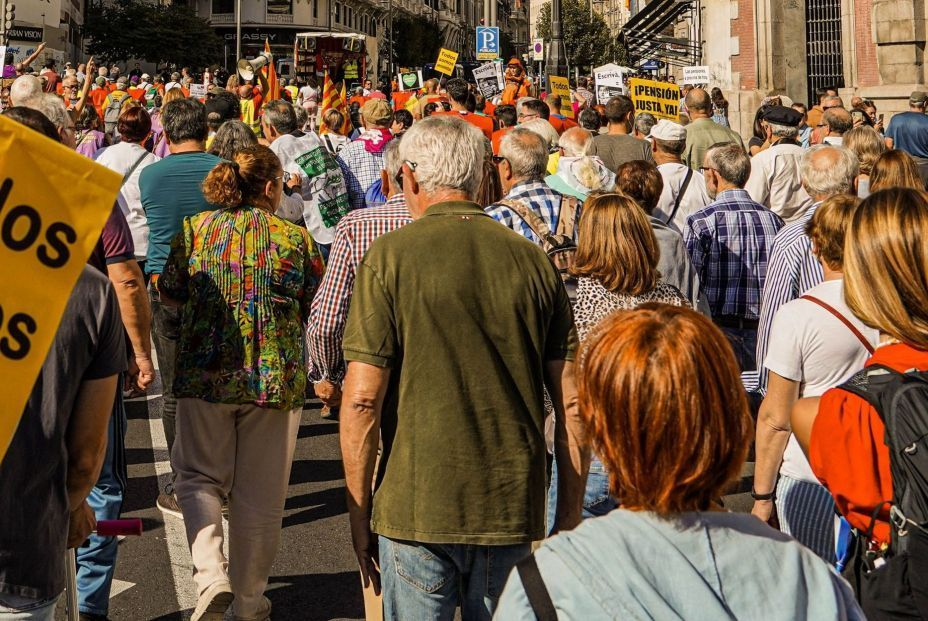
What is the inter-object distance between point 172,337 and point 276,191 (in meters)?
1.73

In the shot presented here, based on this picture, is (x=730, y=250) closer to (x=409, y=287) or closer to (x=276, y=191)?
(x=276, y=191)

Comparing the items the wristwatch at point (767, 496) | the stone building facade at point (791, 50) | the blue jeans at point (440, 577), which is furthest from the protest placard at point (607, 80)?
the blue jeans at point (440, 577)

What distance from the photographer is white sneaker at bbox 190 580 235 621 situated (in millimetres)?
4664

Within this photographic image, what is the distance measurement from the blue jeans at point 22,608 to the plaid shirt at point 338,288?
1525 millimetres

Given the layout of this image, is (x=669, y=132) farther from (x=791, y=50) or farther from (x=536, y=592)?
(x=791, y=50)

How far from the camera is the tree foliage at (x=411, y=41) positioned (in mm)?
102625

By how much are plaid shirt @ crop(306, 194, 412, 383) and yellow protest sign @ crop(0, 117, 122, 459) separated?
1.67 m

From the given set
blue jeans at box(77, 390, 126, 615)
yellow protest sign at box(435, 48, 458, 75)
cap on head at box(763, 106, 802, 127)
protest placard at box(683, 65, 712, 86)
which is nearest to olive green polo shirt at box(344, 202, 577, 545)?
blue jeans at box(77, 390, 126, 615)

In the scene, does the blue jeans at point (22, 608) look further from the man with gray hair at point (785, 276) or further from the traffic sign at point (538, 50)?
the traffic sign at point (538, 50)

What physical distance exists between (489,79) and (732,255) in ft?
44.5

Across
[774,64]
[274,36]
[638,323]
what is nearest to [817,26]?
[774,64]

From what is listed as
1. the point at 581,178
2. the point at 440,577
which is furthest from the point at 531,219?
the point at 440,577

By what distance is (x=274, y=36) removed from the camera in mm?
98562

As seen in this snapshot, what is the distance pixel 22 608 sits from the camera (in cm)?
310
